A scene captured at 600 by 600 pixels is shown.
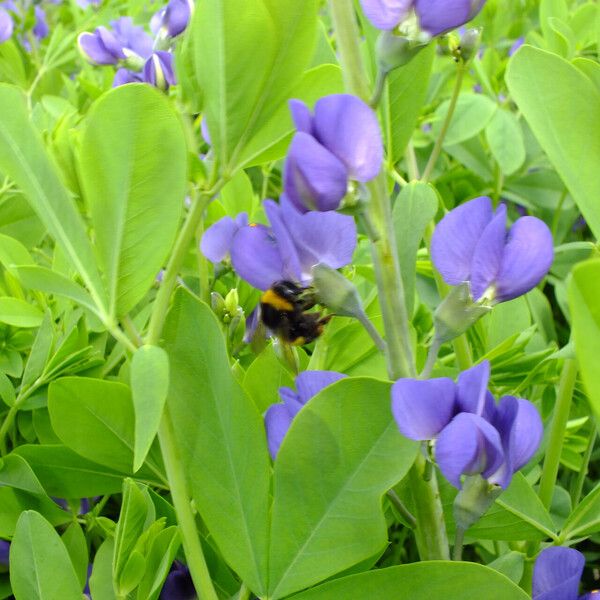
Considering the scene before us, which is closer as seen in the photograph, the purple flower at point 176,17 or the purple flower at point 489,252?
the purple flower at point 489,252

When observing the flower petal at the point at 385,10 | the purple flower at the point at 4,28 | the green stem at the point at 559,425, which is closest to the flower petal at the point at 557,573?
the green stem at the point at 559,425

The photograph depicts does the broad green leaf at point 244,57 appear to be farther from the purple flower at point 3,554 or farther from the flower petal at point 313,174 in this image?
the purple flower at point 3,554

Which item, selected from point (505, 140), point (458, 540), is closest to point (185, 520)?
point (458, 540)

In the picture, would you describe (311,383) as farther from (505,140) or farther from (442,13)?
(505,140)

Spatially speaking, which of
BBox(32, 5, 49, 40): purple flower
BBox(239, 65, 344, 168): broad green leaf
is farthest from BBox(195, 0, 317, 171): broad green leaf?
BBox(32, 5, 49, 40): purple flower

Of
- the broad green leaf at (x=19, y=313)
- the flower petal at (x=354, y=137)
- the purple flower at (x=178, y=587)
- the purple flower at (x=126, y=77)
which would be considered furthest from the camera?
the purple flower at (x=126, y=77)
